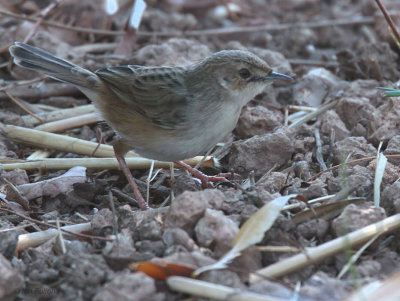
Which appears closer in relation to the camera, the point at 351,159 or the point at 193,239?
the point at 193,239

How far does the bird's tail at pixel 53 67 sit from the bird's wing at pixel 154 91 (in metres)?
0.14

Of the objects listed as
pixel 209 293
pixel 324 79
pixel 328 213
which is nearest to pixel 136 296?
pixel 209 293

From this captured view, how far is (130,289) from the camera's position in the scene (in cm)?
307

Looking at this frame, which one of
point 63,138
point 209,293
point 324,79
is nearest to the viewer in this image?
point 209,293

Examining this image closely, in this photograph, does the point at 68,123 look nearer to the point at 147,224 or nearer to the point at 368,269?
the point at 147,224

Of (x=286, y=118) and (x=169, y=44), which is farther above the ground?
(x=169, y=44)

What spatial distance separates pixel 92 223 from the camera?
409cm

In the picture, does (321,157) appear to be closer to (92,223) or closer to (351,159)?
(351,159)

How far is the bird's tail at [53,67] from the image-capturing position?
521cm

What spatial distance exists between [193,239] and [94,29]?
4726mm

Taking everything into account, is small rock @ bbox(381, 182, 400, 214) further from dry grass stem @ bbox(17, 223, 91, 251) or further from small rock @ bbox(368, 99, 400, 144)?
dry grass stem @ bbox(17, 223, 91, 251)

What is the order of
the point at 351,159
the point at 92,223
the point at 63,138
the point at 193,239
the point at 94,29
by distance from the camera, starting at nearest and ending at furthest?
the point at 193,239 < the point at 92,223 < the point at 351,159 < the point at 63,138 < the point at 94,29

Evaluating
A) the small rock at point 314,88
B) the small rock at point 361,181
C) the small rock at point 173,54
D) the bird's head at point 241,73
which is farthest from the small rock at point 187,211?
the small rock at point 173,54

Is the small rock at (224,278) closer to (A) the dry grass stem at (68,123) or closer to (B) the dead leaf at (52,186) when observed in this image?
(B) the dead leaf at (52,186)
